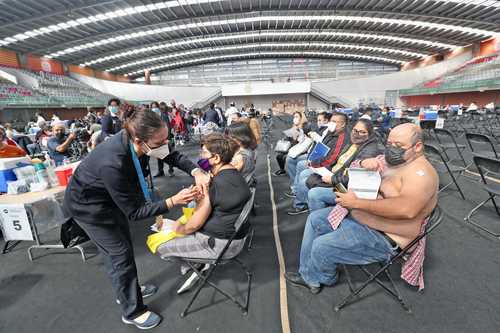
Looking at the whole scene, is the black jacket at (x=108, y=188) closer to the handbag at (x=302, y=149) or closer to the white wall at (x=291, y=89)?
the handbag at (x=302, y=149)

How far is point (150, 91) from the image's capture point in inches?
1024

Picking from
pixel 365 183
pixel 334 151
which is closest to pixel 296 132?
pixel 334 151

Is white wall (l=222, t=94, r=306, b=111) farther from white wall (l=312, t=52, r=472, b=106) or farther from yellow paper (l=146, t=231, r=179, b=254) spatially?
yellow paper (l=146, t=231, r=179, b=254)

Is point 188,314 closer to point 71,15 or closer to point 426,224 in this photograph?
point 426,224

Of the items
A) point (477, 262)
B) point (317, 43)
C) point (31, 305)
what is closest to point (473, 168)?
point (477, 262)

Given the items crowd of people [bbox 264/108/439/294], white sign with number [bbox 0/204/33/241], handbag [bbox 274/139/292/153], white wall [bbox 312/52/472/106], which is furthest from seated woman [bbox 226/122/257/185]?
white wall [bbox 312/52/472/106]

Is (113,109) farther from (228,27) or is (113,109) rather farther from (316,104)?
(316,104)

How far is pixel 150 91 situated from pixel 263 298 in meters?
28.4

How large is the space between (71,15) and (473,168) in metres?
18.9

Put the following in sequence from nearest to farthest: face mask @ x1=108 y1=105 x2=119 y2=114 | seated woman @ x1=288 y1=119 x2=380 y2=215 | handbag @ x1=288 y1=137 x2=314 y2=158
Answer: seated woman @ x1=288 y1=119 x2=380 y2=215
handbag @ x1=288 y1=137 x2=314 y2=158
face mask @ x1=108 y1=105 x2=119 y2=114

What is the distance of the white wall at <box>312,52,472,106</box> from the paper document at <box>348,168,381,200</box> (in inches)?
1073

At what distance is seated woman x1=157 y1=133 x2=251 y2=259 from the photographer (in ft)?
5.06

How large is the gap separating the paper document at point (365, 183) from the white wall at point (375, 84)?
2726 cm

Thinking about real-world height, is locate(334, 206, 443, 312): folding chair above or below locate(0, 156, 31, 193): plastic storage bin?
below
